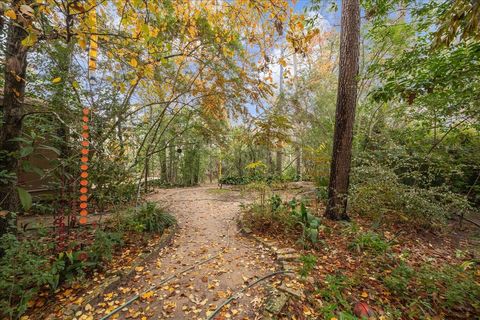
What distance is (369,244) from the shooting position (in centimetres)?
288

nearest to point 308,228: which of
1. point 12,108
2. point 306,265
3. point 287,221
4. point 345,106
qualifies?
point 287,221

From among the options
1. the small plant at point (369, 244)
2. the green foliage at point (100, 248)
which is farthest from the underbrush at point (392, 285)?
the green foliage at point (100, 248)

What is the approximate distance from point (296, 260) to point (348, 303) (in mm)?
748

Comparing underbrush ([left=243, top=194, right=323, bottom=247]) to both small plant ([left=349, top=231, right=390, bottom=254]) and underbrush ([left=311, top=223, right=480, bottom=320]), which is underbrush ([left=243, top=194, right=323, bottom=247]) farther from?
small plant ([left=349, top=231, right=390, bottom=254])

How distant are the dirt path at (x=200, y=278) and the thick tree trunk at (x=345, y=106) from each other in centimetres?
177

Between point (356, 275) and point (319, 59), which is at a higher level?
point (319, 59)

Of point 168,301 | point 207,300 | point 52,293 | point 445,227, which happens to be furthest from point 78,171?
point 445,227

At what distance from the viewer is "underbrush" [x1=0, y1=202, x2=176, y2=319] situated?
186 centimetres

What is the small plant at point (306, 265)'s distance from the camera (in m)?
2.28

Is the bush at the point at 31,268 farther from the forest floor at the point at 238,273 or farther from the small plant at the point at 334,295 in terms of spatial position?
the small plant at the point at 334,295

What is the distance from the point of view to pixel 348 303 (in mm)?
1990

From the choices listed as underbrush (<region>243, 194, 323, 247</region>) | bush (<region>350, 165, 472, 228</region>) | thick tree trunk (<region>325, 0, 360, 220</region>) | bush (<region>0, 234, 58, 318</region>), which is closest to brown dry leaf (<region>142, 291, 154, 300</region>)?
bush (<region>0, 234, 58, 318</region>)

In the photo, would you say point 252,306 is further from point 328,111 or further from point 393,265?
point 328,111

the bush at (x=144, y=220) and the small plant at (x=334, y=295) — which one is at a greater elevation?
the bush at (x=144, y=220)
